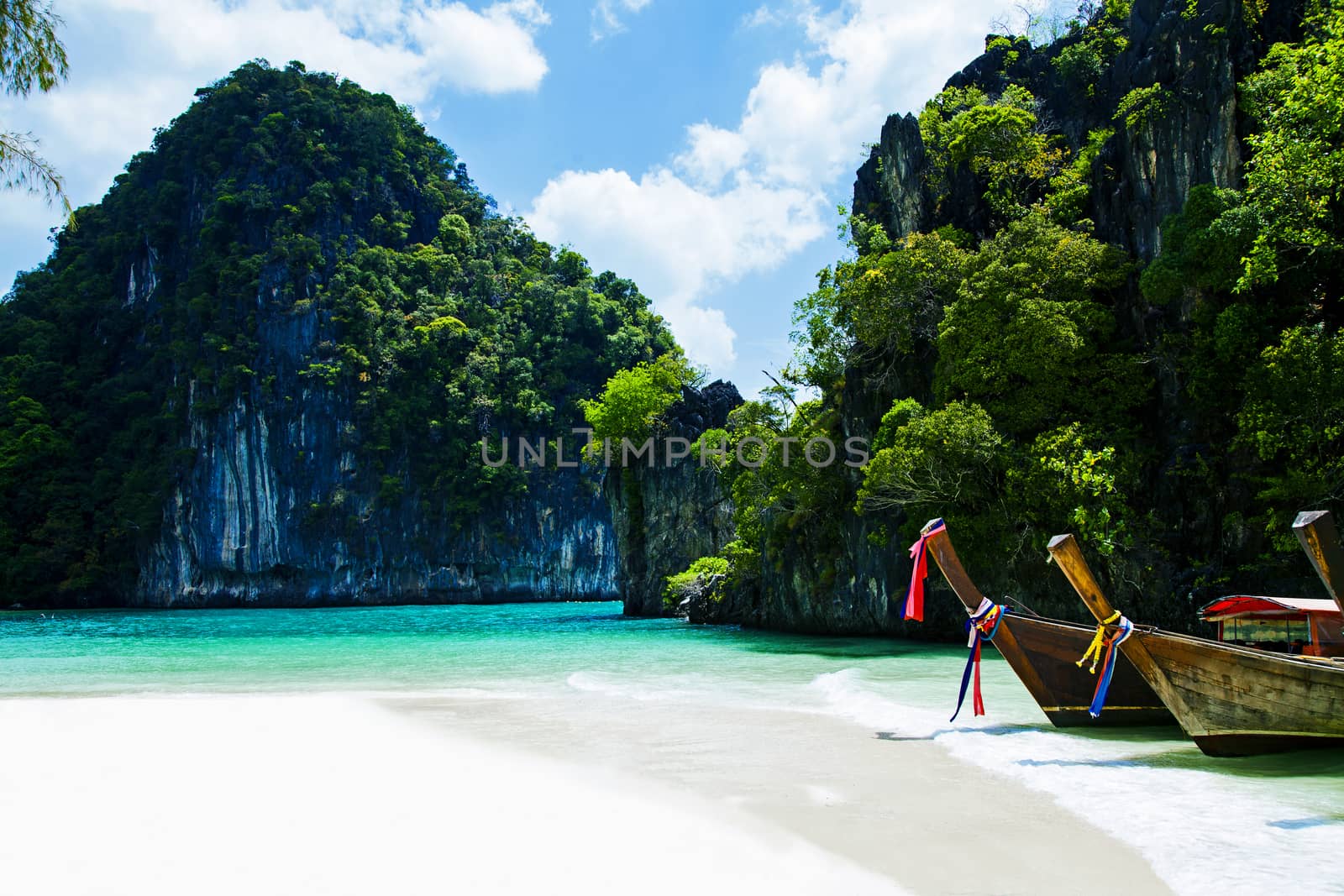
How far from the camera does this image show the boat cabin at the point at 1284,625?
26.2ft

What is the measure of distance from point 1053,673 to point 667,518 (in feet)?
100

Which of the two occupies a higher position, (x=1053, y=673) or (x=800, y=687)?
(x=1053, y=673)

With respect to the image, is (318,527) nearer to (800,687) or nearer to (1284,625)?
(800,687)

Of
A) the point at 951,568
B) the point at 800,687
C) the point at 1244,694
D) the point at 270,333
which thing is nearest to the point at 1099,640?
the point at 1244,694

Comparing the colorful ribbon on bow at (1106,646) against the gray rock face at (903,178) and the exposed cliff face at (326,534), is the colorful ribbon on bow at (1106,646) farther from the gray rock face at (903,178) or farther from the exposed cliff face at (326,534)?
the exposed cliff face at (326,534)

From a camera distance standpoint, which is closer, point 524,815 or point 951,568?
point 524,815

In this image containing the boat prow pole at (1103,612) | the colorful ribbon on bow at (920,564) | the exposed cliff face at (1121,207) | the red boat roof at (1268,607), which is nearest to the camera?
the boat prow pole at (1103,612)

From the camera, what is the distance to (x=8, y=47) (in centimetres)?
588

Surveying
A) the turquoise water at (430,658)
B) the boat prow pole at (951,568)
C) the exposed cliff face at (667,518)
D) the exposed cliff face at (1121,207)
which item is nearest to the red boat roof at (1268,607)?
the turquoise water at (430,658)

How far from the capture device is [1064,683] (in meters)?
7.96

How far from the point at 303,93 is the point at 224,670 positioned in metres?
62.8

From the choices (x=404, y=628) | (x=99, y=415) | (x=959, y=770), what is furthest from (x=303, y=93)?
(x=959, y=770)

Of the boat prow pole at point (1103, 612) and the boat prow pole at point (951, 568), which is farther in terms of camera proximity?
the boat prow pole at point (951, 568)

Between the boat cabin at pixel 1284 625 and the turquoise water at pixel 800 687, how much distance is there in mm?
1423
